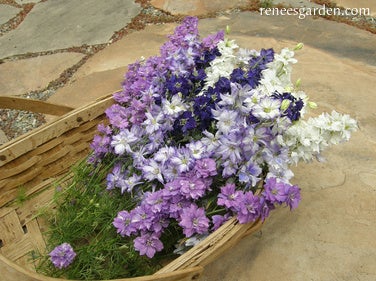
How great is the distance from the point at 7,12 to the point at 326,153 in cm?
204

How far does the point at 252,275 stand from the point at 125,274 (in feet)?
1.10

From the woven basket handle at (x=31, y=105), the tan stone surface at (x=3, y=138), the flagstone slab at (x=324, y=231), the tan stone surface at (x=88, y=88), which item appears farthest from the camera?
the tan stone surface at (x=88, y=88)

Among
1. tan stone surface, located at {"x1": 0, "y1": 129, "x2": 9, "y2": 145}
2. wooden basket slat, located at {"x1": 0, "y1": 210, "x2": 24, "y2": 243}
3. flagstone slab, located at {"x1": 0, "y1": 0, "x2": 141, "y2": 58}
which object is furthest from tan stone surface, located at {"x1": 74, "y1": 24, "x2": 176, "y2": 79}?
wooden basket slat, located at {"x1": 0, "y1": 210, "x2": 24, "y2": 243}

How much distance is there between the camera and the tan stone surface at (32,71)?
2078 mm

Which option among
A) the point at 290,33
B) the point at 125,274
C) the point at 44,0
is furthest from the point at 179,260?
the point at 44,0

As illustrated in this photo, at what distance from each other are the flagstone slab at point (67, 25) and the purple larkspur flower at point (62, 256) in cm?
143

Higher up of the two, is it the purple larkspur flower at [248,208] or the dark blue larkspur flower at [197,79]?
the dark blue larkspur flower at [197,79]

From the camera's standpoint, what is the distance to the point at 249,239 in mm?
1329

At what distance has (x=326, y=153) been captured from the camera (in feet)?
5.24

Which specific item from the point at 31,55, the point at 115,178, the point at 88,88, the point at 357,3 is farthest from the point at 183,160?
the point at 357,3

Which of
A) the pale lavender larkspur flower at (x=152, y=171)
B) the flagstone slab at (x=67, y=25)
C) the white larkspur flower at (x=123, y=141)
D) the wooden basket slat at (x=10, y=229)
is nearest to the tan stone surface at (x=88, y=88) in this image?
the flagstone slab at (x=67, y=25)

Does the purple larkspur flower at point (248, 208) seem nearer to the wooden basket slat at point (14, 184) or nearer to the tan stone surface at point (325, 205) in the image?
the tan stone surface at point (325, 205)

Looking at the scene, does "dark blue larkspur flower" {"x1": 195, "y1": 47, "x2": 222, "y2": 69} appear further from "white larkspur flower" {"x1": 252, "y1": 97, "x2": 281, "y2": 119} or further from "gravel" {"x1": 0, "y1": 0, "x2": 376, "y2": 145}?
"gravel" {"x1": 0, "y1": 0, "x2": 376, "y2": 145}

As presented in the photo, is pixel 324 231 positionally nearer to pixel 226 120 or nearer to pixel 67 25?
pixel 226 120
